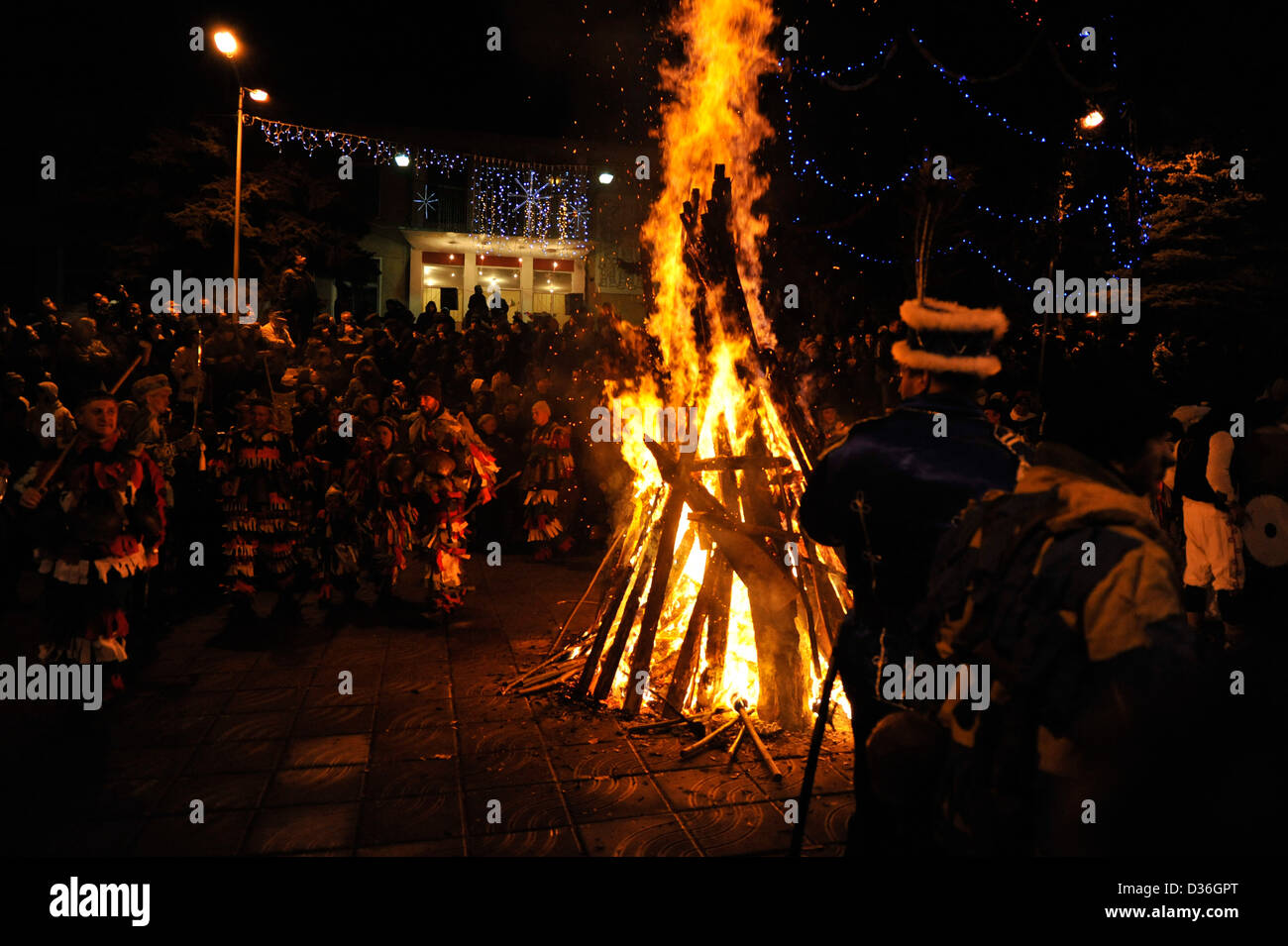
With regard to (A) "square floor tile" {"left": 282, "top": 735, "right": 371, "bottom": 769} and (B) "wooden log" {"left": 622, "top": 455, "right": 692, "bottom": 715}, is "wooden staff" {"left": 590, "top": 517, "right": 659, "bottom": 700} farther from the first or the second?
(A) "square floor tile" {"left": 282, "top": 735, "right": 371, "bottom": 769}

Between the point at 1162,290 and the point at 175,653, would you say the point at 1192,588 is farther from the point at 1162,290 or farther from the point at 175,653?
the point at 1162,290

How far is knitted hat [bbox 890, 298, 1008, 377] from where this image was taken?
2926 mm

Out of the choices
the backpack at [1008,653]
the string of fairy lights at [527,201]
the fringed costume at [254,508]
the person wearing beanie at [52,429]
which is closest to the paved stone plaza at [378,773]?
the fringed costume at [254,508]

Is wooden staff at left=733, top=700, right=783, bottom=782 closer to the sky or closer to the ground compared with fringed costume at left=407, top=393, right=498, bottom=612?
closer to the ground

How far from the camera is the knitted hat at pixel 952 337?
2.93m

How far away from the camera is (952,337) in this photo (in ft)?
9.75

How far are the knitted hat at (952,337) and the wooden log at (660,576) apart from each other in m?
2.86

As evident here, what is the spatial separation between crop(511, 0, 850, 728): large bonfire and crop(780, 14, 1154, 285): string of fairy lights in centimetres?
975

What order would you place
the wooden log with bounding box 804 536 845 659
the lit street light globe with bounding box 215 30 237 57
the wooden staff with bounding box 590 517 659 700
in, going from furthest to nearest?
the lit street light globe with bounding box 215 30 237 57 < the wooden staff with bounding box 590 517 659 700 < the wooden log with bounding box 804 536 845 659

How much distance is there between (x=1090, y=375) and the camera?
7.12 feet

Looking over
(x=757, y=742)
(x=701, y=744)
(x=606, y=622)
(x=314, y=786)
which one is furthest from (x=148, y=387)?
(x=757, y=742)

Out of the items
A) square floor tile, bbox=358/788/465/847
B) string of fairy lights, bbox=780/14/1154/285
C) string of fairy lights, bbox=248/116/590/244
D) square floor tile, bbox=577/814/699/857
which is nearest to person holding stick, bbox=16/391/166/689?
square floor tile, bbox=358/788/465/847

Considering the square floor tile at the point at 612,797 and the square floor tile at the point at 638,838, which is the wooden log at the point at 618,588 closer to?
the square floor tile at the point at 612,797

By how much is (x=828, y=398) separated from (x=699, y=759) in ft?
26.1
